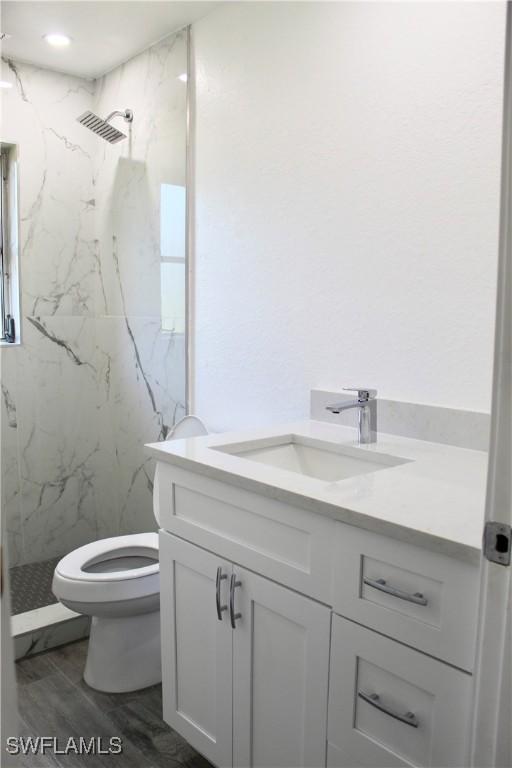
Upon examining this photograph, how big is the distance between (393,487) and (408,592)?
0.24m

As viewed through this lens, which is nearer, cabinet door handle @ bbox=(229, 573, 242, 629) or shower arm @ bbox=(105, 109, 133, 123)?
cabinet door handle @ bbox=(229, 573, 242, 629)

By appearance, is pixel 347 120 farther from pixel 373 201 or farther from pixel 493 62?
pixel 493 62

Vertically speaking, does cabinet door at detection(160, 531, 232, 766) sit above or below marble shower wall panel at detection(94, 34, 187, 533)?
below

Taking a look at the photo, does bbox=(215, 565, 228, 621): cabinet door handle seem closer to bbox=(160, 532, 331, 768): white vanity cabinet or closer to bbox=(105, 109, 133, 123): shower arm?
bbox=(160, 532, 331, 768): white vanity cabinet

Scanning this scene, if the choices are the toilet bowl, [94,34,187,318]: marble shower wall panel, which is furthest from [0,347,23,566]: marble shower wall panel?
the toilet bowl

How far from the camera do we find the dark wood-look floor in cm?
180

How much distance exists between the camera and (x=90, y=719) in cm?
198

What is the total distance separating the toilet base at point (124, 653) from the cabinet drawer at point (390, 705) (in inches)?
41.1

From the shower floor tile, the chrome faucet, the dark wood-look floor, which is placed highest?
the chrome faucet

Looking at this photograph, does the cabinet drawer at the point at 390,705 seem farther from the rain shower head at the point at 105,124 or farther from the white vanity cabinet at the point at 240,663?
the rain shower head at the point at 105,124

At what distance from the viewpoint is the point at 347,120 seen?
1.86 meters

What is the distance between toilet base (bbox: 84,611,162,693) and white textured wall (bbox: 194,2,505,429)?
2.50ft

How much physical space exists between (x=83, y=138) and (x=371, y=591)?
263cm

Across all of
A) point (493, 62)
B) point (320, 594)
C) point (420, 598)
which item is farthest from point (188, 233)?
point (420, 598)
